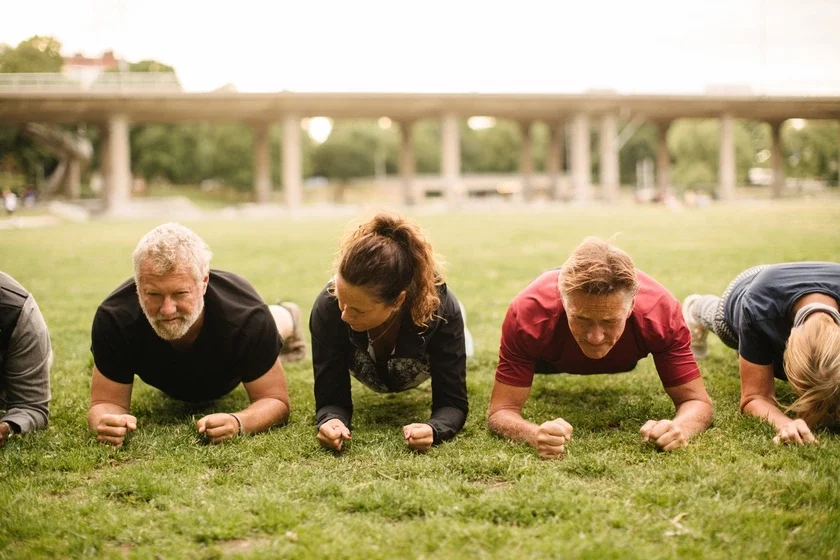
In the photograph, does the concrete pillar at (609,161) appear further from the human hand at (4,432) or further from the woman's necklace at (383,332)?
the human hand at (4,432)

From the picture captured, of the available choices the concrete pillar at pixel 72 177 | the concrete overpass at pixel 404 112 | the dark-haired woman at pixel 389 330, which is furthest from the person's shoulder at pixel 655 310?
the concrete pillar at pixel 72 177

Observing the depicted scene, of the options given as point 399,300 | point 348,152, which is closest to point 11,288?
point 399,300

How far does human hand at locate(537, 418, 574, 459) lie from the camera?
3676mm

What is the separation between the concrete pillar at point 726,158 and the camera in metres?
54.6

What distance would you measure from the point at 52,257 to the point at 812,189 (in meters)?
55.4

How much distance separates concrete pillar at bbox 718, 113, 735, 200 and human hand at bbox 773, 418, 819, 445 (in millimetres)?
55077

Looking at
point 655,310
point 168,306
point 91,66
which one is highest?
point 91,66

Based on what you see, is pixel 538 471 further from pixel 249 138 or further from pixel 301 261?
pixel 249 138

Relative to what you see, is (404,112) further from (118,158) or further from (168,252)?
(168,252)

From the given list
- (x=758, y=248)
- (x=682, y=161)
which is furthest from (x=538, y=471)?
(x=682, y=161)

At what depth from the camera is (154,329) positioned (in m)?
4.14

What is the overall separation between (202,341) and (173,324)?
334mm

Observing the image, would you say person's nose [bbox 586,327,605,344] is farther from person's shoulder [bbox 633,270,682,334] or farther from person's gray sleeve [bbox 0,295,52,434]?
person's gray sleeve [bbox 0,295,52,434]

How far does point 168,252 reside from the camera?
12.7 feet
